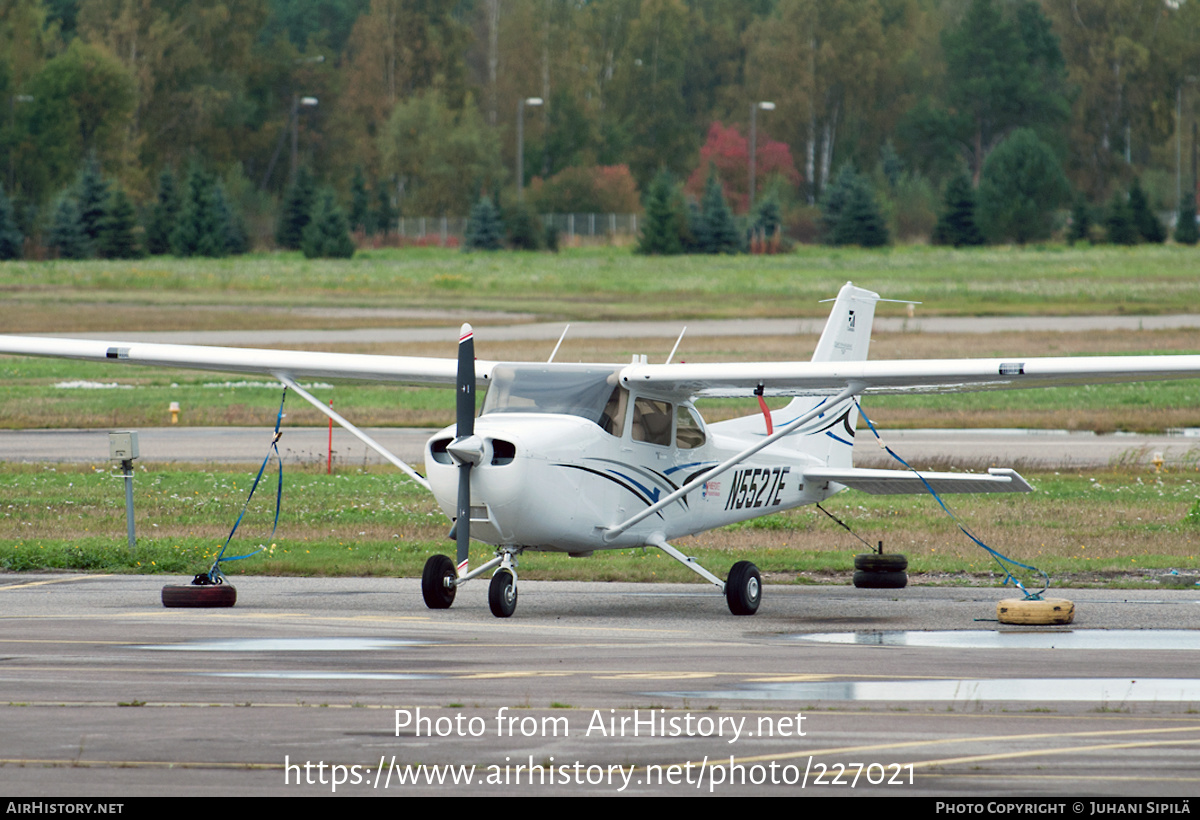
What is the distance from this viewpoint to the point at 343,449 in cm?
2728

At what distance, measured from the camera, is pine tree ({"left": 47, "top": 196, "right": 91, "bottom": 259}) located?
3196 inches

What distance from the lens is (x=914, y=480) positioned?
14367 mm

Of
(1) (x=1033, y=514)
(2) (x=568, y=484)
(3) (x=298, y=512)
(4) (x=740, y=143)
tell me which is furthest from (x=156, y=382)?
(4) (x=740, y=143)

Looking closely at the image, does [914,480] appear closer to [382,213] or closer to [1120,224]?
[1120,224]

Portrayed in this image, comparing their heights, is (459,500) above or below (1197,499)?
above

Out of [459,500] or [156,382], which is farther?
[156,382]

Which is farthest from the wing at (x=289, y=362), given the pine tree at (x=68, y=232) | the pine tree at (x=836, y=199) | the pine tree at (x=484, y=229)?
the pine tree at (x=836, y=199)

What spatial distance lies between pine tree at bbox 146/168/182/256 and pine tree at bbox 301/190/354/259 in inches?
326

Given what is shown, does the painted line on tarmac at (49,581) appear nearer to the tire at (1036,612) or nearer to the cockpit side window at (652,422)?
the cockpit side window at (652,422)

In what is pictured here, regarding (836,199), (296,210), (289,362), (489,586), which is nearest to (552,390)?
(489,586)

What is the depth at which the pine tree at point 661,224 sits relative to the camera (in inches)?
3317

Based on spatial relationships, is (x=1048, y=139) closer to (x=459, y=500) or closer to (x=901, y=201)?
(x=901, y=201)

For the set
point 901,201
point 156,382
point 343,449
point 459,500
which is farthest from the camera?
point 901,201

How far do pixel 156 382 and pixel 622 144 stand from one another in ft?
264
